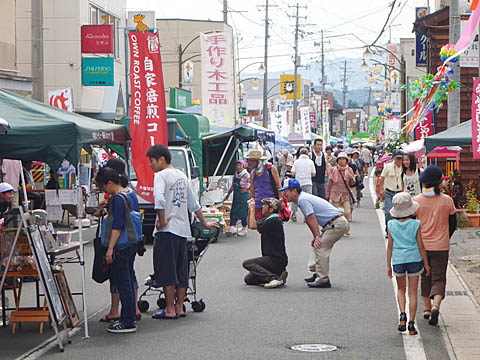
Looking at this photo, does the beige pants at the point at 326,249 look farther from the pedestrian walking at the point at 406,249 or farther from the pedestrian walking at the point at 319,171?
the pedestrian walking at the point at 319,171

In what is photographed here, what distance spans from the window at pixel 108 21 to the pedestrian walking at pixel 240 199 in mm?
14958

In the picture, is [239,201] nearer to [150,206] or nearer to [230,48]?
[150,206]

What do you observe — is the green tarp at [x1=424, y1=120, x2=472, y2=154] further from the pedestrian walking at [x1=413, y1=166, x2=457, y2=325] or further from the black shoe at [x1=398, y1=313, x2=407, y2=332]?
the black shoe at [x1=398, y1=313, x2=407, y2=332]

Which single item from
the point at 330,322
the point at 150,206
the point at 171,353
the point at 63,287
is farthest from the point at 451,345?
the point at 150,206

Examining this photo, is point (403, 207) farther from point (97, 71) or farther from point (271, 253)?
point (97, 71)

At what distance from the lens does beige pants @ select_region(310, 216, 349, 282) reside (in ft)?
37.6

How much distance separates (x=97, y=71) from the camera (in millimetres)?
29109

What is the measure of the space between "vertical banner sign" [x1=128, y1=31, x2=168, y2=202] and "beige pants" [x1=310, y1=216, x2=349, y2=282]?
308 cm

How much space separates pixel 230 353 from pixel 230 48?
17651 mm

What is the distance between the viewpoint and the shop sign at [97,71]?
29000 mm

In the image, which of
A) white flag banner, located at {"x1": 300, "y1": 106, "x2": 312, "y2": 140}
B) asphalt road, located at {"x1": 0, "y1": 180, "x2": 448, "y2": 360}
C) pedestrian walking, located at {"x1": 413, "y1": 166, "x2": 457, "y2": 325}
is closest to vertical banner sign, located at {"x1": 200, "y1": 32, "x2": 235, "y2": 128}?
asphalt road, located at {"x1": 0, "y1": 180, "x2": 448, "y2": 360}

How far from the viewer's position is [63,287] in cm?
897

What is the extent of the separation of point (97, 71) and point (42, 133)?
20.7 m

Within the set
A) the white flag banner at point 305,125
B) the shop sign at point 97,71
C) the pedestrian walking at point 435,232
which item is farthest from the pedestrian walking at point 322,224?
the white flag banner at point 305,125
